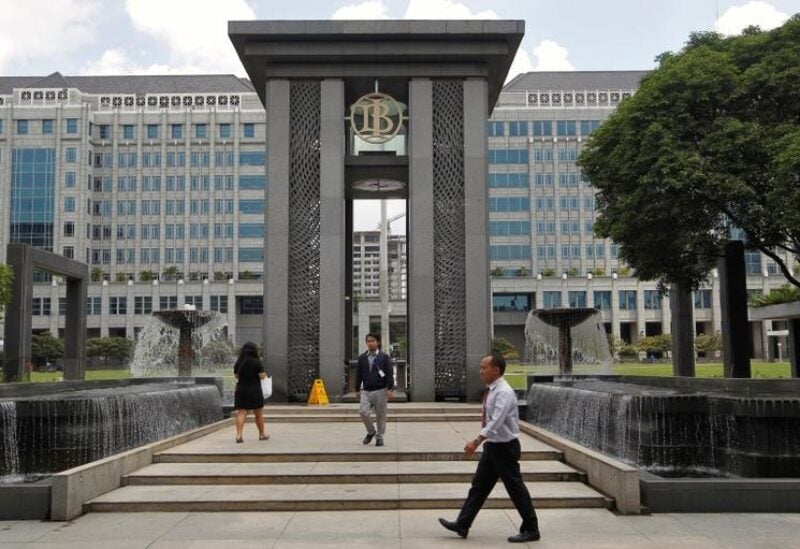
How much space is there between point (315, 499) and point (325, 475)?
961 mm

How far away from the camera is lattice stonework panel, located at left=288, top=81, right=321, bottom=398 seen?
18.9 m

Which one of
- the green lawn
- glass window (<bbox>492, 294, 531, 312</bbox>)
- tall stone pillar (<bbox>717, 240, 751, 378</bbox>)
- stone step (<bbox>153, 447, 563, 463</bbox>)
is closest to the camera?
stone step (<bbox>153, 447, 563, 463</bbox>)

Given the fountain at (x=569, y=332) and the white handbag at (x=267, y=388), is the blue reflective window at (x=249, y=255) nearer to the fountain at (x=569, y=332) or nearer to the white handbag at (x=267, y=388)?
the fountain at (x=569, y=332)

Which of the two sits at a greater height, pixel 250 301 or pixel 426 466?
pixel 250 301

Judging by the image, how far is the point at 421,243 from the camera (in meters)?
18.9

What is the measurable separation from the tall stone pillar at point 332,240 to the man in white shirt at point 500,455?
12.0 meters

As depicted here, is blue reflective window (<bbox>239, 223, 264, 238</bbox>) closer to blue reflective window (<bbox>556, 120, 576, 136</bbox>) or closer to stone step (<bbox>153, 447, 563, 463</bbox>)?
blue reflective window (<bbox>556, 120, 576, 136</bbox>)

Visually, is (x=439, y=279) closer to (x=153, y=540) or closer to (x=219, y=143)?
(x=153, y=540)

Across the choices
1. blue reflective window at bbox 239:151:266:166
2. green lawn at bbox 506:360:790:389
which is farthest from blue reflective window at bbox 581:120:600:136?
green lawn at bbox 506:360:790:389

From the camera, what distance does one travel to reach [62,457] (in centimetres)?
1137

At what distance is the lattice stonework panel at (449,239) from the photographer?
62.0 feet

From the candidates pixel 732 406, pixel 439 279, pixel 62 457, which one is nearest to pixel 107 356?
pixel 439 279

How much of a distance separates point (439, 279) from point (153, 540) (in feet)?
41.9

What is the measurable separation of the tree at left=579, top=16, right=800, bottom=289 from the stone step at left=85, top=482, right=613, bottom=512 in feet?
45.6
